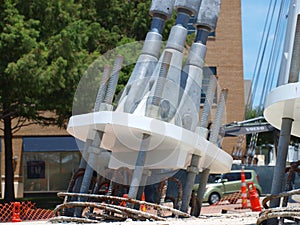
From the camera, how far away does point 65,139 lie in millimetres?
44906

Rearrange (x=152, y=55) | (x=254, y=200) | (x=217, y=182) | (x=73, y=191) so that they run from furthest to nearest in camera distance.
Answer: (x=217, y=182) → (x=254, y=200) → (x=152, y=55) → (x=73, y=191)

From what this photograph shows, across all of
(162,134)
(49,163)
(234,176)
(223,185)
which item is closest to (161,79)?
(162,134)

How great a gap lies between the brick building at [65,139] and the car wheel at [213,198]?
13.2m

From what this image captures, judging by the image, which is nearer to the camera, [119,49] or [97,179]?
[97,179]

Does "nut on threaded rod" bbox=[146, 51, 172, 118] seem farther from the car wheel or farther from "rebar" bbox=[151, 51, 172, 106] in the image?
the car wheel

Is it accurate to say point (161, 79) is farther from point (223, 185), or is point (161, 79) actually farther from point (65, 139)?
point (65, 139)

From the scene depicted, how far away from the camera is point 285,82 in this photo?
12500 mm

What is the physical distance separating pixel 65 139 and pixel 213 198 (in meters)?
→ 15.4

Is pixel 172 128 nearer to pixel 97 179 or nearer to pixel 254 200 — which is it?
pixel 97 179

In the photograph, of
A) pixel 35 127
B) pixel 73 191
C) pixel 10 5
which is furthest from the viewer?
pixel 35 127

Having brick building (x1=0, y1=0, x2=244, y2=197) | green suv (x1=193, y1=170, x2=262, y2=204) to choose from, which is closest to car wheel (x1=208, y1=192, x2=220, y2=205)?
green suv (x1=193, y1=170, x2=262, y2=204)

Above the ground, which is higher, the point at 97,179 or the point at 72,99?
the point at 72,99

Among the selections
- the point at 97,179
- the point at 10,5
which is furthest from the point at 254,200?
the point at 10,5

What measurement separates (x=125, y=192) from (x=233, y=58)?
27811 millimetres
